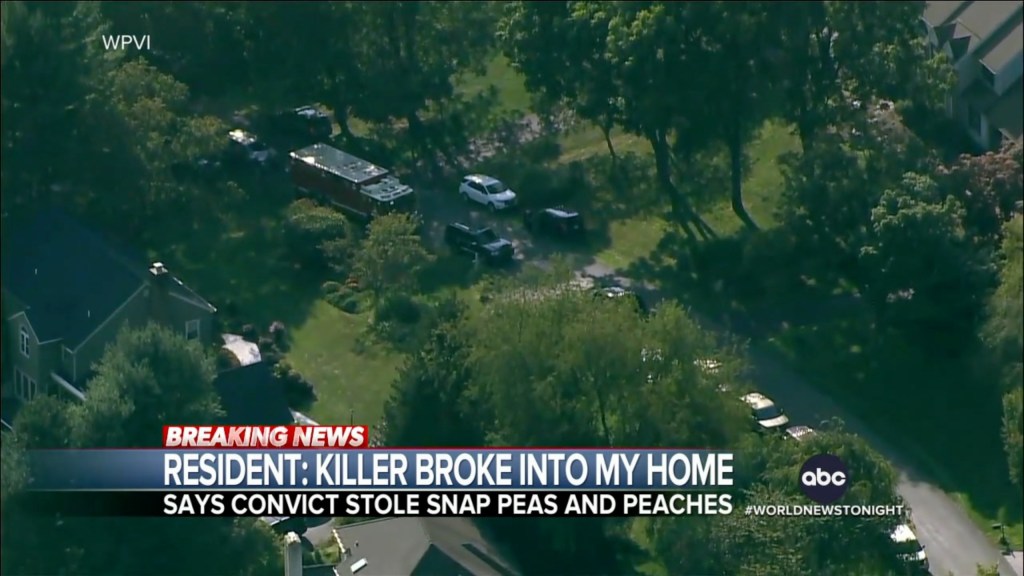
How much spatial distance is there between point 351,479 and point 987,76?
53.3 ft

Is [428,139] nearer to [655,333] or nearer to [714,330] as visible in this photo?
[714,330]

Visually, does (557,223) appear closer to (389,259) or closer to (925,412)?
(389,259)

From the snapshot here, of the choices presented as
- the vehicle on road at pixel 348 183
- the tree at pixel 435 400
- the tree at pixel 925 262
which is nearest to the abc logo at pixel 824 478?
the tree at pixel 435 400

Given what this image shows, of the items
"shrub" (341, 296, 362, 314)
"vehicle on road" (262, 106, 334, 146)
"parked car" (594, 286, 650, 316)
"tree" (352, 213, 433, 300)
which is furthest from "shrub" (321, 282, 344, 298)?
"vehicle on road" (262, 106, 334, 146)

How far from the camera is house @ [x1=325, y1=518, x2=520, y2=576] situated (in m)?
33.1

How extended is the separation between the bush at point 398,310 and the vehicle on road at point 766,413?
605 cm

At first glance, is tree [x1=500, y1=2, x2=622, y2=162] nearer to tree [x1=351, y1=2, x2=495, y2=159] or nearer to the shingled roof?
tree [x1=351, y1=2, x2=495, y2=159]

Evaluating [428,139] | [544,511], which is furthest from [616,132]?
[544,511]

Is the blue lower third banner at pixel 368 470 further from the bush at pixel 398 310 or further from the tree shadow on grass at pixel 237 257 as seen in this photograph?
the tree shadow on grass at pixel 237 257

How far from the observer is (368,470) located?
30.2 m

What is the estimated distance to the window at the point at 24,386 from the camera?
36.8 metres

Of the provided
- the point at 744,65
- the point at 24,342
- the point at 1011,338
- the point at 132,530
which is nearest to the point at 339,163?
the point at 744,65

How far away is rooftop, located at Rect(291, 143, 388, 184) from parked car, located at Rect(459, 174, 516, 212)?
1573mm

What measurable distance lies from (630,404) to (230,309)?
9.32m
